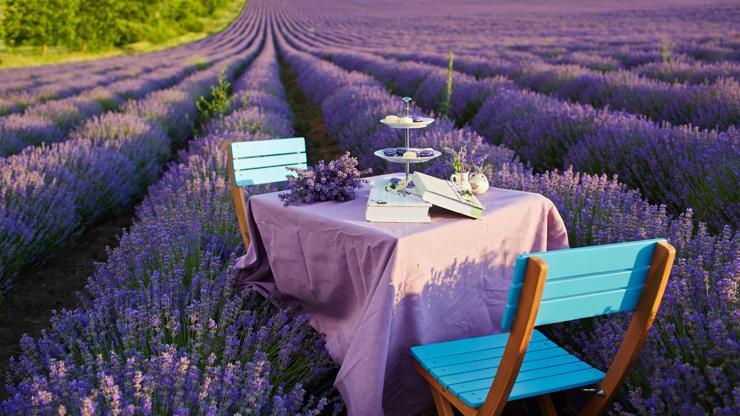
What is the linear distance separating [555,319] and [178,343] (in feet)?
4.17

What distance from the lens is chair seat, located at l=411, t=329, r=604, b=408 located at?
5.26 feet

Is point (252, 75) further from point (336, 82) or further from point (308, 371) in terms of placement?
point (308, 371)

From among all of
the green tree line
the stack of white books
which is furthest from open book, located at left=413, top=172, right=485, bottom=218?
the green tree line

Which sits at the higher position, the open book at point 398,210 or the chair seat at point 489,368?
the open book at point 398,210

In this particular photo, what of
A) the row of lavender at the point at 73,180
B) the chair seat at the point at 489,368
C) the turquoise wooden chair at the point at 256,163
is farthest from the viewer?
the row of lavender at the point at 73,180

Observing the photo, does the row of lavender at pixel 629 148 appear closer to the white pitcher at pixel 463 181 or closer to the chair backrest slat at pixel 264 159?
the white pitcher at pixel 463 181

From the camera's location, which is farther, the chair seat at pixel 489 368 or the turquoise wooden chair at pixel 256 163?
the turquoise wooden chair at pixel 256 163

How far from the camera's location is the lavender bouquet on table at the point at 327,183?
7.13 feet

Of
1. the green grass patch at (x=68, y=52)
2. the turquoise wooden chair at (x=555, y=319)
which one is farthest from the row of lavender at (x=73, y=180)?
the green grass patch at (x=68, y=52)

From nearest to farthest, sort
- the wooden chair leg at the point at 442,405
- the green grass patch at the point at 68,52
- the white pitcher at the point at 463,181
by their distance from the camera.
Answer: the wooden chair leg at the point at 442,405 → the white pitcher at the point at 463,181 → the green grass patch at the point at 68,52

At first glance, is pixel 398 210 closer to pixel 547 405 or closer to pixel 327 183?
pixel 327 183

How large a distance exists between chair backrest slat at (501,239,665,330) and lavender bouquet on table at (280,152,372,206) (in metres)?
0.95

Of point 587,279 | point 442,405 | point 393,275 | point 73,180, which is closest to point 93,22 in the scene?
point 73,180

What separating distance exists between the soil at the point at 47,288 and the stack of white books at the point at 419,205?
1.47 m
